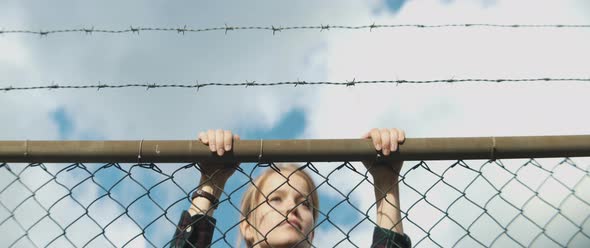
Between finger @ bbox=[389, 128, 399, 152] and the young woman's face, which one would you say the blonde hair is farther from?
finger @ bbox=[389, 128, 399, 152]

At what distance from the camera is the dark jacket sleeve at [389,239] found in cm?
265

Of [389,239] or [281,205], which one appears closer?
[389,239]

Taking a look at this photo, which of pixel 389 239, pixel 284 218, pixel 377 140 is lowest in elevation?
pixel 389 239

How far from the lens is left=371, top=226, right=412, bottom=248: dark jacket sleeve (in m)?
2.65

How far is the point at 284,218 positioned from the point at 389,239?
400 millimetres

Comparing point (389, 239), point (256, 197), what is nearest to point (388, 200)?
point (389, 239)

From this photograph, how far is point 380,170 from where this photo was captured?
8.48 feet

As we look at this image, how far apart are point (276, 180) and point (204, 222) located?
446 mm

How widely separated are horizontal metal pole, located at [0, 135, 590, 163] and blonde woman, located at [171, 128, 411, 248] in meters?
0.04

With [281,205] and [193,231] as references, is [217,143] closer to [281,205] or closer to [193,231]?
[193,231]

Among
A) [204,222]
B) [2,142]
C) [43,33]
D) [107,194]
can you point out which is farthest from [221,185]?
[43,33]

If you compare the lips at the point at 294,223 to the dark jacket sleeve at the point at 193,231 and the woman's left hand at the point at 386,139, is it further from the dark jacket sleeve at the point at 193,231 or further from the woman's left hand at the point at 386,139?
the woman's left hand at the point at 386,139

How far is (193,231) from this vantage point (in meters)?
2.78

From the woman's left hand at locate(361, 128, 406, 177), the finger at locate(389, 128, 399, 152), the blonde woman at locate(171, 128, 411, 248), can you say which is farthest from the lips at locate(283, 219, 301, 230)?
the finger at locate(389, 128, 399, 152)
